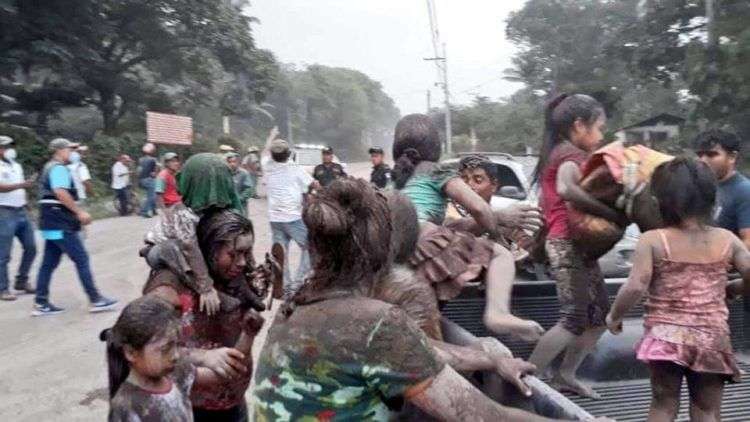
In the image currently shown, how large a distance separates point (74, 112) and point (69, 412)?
32.5 m

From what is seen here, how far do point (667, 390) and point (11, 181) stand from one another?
6819mm

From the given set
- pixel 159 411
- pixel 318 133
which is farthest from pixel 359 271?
pixel 318 133

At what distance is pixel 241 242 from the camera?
9.53ft

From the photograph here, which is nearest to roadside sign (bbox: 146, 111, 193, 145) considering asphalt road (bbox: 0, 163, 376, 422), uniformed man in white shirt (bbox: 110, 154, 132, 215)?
uniformed man in white shirt (bbox: 110, 154, 132, 215)

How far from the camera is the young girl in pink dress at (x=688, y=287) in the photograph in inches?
111

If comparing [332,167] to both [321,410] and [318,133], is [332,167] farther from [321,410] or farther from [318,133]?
[318,133]

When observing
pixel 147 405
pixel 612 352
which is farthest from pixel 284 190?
pixel 147 405

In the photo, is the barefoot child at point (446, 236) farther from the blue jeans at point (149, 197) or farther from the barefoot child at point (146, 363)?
the blue jeans at point (149, 197)

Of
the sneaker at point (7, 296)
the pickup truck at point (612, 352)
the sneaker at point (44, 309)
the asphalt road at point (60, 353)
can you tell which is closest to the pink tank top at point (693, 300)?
the pickup truck at point (612, 352)

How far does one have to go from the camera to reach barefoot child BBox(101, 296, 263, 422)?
2303 mm

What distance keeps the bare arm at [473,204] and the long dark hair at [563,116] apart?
38.1 inches

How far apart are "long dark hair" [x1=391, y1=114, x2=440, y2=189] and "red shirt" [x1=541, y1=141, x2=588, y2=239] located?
782mm

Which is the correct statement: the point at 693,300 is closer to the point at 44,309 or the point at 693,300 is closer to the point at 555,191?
the point at 555,191

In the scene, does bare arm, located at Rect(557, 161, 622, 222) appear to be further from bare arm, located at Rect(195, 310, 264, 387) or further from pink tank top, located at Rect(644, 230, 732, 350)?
bare arm, located at Rect(195, 310, 264, 387)
